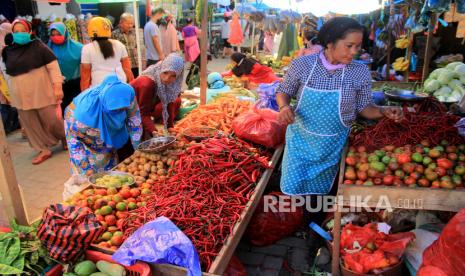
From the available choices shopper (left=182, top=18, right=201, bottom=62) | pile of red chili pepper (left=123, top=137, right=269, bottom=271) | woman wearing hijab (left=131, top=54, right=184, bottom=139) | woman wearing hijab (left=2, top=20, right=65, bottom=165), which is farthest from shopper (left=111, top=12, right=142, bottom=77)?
pile of red chili pepper (left=123, top=137, right=269, bottom=271)

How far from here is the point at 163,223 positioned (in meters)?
2.33

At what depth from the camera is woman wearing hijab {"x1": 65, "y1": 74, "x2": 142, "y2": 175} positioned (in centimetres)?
325

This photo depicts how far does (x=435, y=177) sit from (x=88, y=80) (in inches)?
189

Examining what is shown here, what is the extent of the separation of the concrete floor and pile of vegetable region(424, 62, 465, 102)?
4.93 metres

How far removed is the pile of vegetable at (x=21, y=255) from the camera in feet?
6.99

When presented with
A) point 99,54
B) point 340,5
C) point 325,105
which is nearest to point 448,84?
point 340,5

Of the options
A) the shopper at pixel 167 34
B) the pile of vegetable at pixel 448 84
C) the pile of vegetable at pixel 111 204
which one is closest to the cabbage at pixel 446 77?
the pile of vegetable at pixel 448 84

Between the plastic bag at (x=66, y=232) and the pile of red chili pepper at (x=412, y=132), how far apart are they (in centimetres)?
212

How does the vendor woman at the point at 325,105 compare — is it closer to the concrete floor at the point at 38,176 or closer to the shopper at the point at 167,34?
the concrete floor at the point at 38,176

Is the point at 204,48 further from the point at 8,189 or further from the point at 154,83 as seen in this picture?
the point at 8,189

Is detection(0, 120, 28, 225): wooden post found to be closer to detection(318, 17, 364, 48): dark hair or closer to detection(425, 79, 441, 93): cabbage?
detection(318, 17, 364, 48): dark hair

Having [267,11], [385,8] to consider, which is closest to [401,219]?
[385,8]

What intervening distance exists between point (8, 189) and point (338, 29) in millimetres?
2563

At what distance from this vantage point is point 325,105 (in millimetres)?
2941
